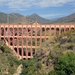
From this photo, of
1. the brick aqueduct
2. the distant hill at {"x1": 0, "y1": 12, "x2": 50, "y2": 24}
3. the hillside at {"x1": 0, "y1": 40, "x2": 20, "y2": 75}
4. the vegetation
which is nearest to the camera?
the vegetation

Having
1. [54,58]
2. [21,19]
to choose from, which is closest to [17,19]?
[21,19]

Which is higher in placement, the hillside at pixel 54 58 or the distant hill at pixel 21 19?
the distant hill at pixel 21 19

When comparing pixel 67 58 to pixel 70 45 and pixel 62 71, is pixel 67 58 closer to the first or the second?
pixel 62 71

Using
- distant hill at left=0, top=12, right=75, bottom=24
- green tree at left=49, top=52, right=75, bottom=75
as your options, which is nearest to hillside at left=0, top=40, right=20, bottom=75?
green tree at left=49, top=52, right=75, bottom=75

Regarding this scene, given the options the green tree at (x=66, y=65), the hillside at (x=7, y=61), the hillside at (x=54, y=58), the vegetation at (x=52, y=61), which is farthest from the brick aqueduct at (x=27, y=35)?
the green tree at (x=66, y=65)

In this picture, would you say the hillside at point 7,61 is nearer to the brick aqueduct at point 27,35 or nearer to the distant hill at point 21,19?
the brick aqueduct at point 27,35

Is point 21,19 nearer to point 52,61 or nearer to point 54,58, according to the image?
point 52,61

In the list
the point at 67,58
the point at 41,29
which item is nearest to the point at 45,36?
the point at 41,29

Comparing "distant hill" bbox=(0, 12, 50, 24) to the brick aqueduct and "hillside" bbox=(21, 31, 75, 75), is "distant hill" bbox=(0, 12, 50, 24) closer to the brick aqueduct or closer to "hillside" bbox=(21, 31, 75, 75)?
the brick aqueduct

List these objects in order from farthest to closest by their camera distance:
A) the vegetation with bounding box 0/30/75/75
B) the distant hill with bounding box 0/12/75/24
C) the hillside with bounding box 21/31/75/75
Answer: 1. the distant hill with bounding box 0/12/75/24
2. the hillside with bounding box 21/31/75/75
3. the vegetation with bounding box 0/30/75/75
